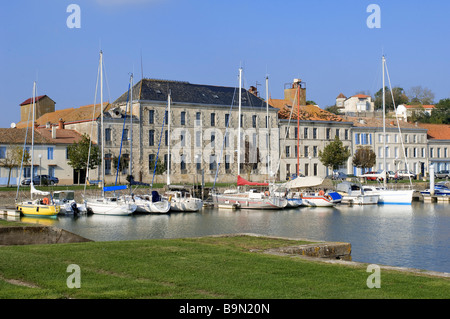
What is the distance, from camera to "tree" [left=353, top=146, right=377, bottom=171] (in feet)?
280

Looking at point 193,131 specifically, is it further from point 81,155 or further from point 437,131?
point 437,131

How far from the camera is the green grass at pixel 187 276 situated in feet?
35.8

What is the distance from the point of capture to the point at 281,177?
276 ft

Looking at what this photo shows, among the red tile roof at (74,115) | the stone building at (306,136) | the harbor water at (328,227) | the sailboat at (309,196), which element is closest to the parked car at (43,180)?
the red tile roof at (74,115)

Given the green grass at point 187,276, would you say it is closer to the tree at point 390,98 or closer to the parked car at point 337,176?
the parked car at point 337,176

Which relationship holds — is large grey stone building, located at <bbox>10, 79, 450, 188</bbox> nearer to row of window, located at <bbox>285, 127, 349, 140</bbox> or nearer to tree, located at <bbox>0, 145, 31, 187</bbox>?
row of window, located at <bbox>285, 127, 349, 140</bbox>

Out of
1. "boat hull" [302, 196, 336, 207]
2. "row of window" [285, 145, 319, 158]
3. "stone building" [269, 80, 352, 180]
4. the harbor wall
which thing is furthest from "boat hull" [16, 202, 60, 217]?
"row of window" [285, 145, 319, 158]

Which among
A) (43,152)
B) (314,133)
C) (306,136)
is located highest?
(314,133)

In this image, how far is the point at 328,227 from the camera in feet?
132

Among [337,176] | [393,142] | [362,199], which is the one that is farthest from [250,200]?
[393,142]

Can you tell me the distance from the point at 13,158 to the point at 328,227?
36.2 meters
